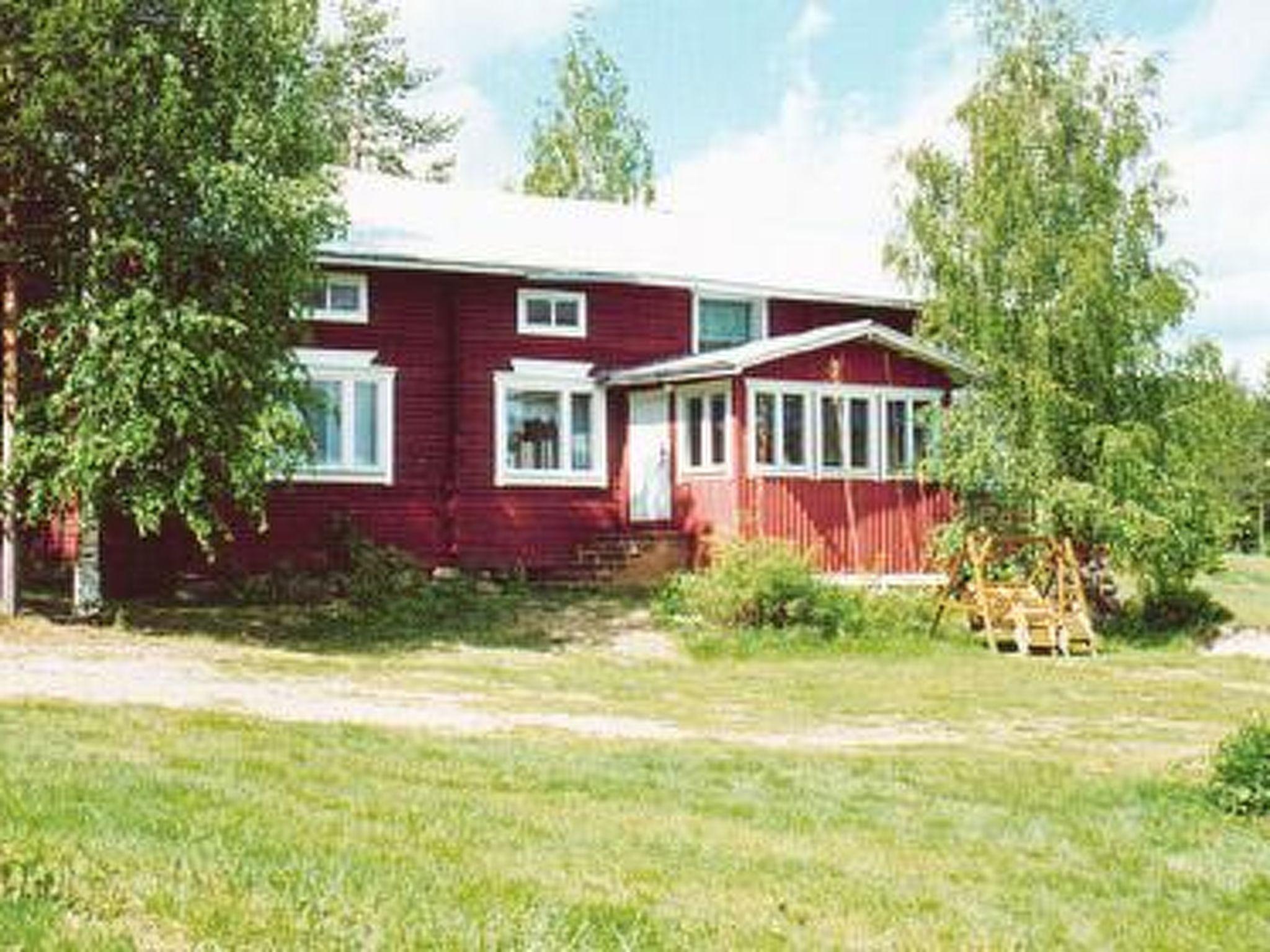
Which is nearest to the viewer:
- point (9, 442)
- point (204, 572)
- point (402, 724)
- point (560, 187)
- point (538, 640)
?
point (402, 724)

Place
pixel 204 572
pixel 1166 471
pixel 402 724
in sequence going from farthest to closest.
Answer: pixel 1166 471, pixel 204 572, pixel 402 724

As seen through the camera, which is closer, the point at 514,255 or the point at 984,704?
the point at 984,704

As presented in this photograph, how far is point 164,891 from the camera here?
6.25 m

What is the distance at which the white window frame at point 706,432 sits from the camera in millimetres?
24859

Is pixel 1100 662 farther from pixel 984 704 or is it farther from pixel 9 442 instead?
pixel 9 442

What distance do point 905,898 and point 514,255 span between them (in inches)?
787

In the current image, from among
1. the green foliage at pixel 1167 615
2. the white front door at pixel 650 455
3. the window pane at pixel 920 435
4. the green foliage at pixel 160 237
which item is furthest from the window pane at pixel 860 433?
the green foliage at pixel 160 237

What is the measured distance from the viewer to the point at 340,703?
552 inches

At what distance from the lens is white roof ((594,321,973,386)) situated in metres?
24.3

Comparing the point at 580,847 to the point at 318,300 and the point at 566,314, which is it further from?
the point at 566,314

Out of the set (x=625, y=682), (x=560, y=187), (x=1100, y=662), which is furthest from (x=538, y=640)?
(x=560, y=187)

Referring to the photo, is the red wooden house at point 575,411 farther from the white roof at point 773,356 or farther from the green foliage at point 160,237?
the green foliage at point 160,237

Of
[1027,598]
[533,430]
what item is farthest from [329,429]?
[1027,598]

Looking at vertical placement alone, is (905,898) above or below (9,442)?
below
